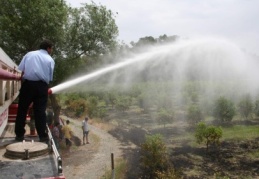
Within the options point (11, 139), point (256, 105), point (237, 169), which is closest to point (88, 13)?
point (237, 169)

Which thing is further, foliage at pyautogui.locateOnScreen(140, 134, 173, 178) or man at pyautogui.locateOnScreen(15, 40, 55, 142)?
foliage at pyautogui.locateOnScreen(140, 134, 173, 178)

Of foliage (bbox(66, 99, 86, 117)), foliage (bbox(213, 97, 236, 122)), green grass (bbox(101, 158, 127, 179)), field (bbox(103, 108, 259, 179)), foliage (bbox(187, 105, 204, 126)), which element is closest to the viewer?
green grass (bbox(101, 158, 127, 179))

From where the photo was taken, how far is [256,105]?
33.7m

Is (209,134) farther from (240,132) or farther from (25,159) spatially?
(25,159)

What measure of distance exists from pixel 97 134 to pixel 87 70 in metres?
6.72

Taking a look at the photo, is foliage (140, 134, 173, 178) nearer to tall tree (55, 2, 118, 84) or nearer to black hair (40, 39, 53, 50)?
tall tree (55, 2, 118, 84)

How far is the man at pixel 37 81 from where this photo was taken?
17.7 ft

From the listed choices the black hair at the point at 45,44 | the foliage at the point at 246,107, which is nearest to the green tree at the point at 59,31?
the black hair at the point at 45,44

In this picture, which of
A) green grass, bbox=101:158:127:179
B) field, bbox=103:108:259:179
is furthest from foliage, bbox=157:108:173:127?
green grass, bbox=101:158:127:179

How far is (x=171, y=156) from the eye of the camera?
67.1 feet

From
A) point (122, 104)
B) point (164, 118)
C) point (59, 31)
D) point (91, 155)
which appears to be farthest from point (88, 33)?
point (122, 104)

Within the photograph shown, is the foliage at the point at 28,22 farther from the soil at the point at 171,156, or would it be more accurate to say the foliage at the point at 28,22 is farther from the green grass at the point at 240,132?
the green grass at the point at 240,132

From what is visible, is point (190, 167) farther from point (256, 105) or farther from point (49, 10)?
point (256, 105)

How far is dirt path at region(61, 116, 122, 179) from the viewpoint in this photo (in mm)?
16375
